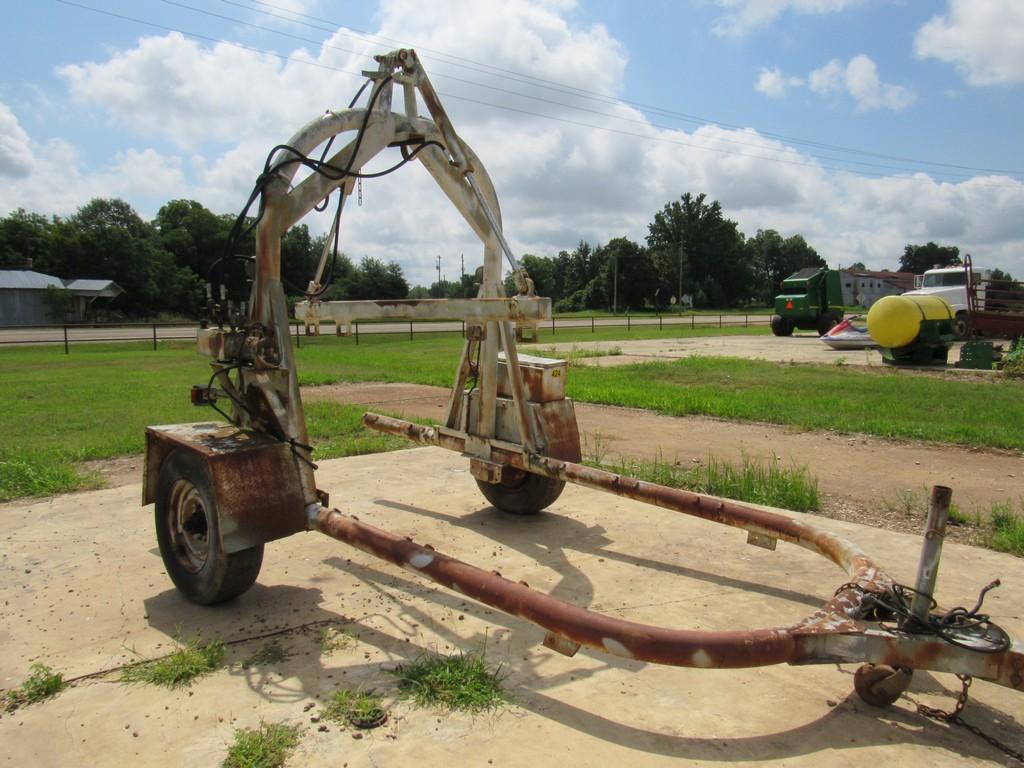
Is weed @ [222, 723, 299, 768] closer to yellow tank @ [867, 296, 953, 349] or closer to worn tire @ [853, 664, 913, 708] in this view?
worn tire @ [853, 664, 913, 708]

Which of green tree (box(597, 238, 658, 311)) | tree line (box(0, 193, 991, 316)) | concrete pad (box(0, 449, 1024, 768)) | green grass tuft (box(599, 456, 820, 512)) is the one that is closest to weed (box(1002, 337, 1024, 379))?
green grass tuft (box(599, 456, 820, 512))

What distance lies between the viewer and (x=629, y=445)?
834cm

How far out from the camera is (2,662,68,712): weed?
2992 mm

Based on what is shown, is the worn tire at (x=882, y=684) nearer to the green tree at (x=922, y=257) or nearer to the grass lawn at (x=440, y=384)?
the grass lawn at (x=440, y=384)

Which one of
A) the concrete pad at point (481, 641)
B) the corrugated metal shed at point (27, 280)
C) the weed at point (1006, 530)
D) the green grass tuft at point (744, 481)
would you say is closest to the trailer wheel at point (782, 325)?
the green grass tuft at point (744, 481)

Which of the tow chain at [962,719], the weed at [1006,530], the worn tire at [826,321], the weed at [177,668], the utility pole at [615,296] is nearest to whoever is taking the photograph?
the tow chain at [962,719]

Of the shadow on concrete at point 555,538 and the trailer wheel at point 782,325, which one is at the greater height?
the trailer wheel at point 782,325

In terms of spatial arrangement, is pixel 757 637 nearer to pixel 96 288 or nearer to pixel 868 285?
pixel 96 288

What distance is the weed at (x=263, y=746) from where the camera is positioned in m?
2.55

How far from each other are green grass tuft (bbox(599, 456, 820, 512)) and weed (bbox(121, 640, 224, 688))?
3.97m

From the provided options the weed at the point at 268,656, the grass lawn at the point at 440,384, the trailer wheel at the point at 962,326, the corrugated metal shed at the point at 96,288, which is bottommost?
the weed at the point at 268,656

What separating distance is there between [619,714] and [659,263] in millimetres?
79353

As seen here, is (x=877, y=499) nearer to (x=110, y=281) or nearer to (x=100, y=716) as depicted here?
(x=100, y=716)

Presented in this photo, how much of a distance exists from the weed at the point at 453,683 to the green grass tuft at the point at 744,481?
3.34 metres
